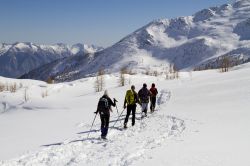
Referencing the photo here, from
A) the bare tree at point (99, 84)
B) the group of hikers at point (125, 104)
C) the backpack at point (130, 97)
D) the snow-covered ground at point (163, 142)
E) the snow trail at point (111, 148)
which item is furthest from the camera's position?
the bare tree at point (99, 84)

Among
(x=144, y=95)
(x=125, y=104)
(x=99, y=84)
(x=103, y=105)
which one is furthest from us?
(x=99, y=84)

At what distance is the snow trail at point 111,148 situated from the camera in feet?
48.7

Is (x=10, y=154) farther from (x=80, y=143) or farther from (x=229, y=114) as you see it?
(x=229, y=114)

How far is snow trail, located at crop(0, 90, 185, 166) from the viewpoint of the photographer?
14.8m

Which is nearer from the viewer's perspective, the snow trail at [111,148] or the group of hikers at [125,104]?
the snow trail at [111,148]

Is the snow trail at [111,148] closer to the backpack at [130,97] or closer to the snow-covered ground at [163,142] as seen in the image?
the snow-covered ground at [163,142]

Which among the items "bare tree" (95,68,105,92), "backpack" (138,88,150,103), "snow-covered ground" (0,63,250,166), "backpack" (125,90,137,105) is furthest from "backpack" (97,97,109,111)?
"bare tree" (95,68,105,92)

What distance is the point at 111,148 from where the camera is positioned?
16906 millimetres

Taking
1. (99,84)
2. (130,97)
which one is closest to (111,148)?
(130,97)

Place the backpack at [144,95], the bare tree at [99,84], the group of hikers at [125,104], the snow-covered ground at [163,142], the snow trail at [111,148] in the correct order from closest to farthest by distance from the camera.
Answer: the snow-covered ground at [163,142]
the snow trail at [111,148]
the group of hikers at [125,104]
the backpack at [144,95]
the bare tree at [99,84]

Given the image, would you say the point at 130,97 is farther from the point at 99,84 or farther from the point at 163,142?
the point at 99,84

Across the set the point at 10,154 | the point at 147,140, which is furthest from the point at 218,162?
the point at 10,154

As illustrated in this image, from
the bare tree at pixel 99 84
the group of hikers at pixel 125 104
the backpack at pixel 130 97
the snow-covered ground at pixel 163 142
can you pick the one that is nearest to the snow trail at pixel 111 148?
the snow-covered ground at pixel 163 142

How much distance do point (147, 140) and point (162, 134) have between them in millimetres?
1613
